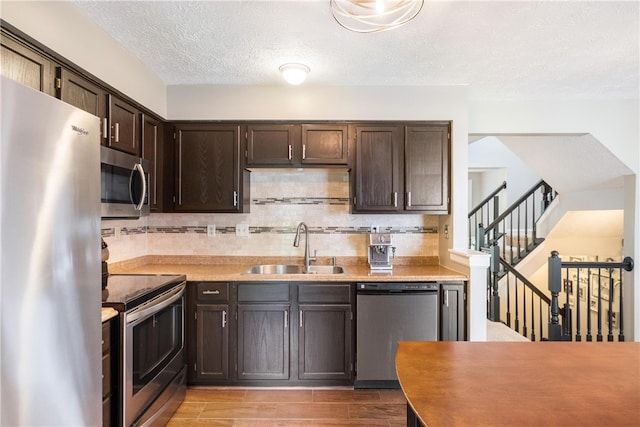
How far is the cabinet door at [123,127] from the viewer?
7.16 ft

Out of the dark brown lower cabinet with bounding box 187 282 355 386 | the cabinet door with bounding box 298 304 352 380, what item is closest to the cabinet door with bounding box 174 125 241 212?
the dark brown lower cabinet with bounding box 187 282 355 386

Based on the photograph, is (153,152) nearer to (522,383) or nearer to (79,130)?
(79,130)

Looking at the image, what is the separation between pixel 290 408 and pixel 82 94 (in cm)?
248

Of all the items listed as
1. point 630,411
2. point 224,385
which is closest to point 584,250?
point 630,411

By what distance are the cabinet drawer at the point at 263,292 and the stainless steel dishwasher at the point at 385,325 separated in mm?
605

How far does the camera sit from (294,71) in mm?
2488

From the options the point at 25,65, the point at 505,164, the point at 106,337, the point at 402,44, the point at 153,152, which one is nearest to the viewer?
the point at 25,65

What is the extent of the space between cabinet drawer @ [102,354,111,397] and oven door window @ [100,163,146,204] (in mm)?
865

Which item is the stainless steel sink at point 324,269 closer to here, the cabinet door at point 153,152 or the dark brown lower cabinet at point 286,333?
the dark brown lower cabinet at point 286,333

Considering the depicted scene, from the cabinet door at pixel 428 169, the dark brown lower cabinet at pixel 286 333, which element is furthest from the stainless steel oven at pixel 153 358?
the cabinet door at pixel 428 169

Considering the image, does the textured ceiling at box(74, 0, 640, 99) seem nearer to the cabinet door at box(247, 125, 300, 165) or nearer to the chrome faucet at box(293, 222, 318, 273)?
the cabinet door at box(247, 125, 300, 165)

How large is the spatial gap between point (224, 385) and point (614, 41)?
3800 mm

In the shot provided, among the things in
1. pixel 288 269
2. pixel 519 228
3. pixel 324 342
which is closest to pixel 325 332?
pixel 324 342

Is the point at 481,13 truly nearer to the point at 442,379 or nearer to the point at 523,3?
the point at 523,3
